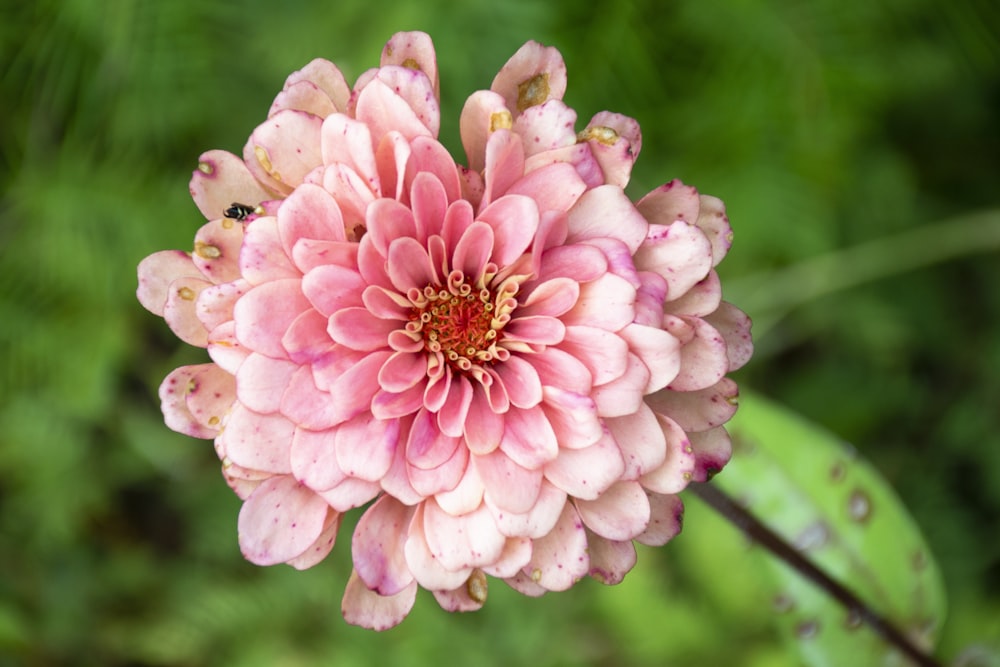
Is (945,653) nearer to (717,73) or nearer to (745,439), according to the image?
(745,439)

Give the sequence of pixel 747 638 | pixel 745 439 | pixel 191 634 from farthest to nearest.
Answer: pixel 191 634, pixel 747 638, pixel 745 439

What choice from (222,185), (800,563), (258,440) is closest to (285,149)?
(222,185)

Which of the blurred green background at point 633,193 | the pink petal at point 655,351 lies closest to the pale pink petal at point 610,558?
the pink petal at point 655,351

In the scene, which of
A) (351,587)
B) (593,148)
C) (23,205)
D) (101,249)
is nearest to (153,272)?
(351,587)

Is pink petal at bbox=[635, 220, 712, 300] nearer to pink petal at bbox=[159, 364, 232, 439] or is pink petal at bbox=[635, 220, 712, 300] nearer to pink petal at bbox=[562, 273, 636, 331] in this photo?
pink petal at bbox=[562, 273, 636, 331]

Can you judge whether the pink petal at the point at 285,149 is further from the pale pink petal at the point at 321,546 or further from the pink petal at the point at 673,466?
the pink petal at the point at 673,466

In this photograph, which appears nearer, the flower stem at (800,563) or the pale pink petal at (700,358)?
the pale pink petal at (700,358)
